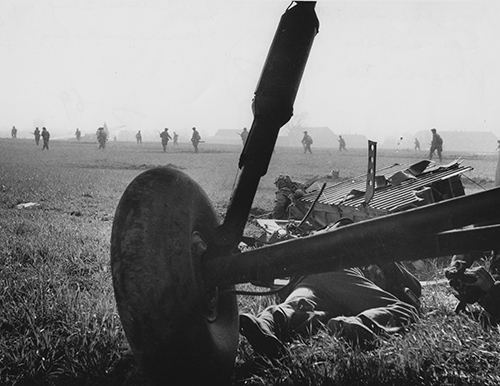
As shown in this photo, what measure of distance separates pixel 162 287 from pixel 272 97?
40.7 inches

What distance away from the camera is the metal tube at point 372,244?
5.29 ft

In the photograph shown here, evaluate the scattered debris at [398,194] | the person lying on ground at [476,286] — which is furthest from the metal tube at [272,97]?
the scattered debris at [398,194]

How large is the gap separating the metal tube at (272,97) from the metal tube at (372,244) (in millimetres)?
293

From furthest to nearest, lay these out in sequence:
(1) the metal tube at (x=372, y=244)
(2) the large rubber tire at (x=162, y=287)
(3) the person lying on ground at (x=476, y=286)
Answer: (3) the person lying on ground at (x=476, y=286) → (2) the large rubber tire at (x=162, y=287) → (1) the metal tube at (x=372, y=244)

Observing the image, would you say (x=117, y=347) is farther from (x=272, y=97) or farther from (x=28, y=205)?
(x=28, y=205)

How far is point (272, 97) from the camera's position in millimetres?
2227

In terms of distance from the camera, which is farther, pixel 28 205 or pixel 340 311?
pixel 28 205

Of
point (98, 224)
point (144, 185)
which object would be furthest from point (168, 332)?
point (98, 224)

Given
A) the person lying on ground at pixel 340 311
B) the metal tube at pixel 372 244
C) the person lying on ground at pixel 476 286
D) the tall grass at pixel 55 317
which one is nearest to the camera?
the metal tube at pixel 372 244

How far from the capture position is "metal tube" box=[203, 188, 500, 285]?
1611mm

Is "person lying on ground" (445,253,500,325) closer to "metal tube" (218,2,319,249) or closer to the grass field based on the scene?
the grass field

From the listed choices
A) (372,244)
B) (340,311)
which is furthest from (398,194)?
(372,244)

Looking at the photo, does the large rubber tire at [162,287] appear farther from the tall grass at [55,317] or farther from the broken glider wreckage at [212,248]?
the tall grass at [55,317]

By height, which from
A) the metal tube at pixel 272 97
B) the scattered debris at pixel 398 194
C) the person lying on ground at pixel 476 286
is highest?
the metal tube at pixel 272 97
